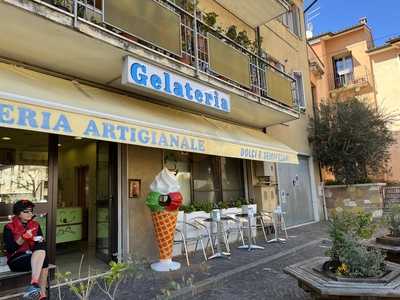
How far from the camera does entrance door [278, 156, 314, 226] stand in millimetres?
14924

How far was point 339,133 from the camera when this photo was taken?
1681 centimetres

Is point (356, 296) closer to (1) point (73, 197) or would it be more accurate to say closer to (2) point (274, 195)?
(2) point (274, 195)

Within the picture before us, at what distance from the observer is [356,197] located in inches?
675

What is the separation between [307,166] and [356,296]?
13.6 m

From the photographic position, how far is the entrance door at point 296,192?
14.9 metres

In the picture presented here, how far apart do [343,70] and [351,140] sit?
13.6 m

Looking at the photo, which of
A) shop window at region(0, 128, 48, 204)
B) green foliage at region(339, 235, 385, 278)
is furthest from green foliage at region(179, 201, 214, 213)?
green foliage at region(339, 235, 385, 278)

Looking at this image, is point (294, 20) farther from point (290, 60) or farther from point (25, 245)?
point (25, 245)

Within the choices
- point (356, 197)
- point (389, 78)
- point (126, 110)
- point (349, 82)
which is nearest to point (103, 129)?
point (126, 110)

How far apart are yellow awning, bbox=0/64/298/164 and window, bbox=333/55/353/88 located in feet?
69.8

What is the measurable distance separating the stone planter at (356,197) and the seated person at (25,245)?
13983 millimetres

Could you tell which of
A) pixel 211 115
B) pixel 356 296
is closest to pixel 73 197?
pixel 211 115

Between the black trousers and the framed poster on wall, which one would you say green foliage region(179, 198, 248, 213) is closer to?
the framed poster on wall

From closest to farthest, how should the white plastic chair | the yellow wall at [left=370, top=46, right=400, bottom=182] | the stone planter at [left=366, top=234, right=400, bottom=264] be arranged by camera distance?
the stone planter at [left=366, top=234, right=400, bottom=264] → the white plastic chair → the yellow wall at [left=370, top=46, right=400, bottom=182]
